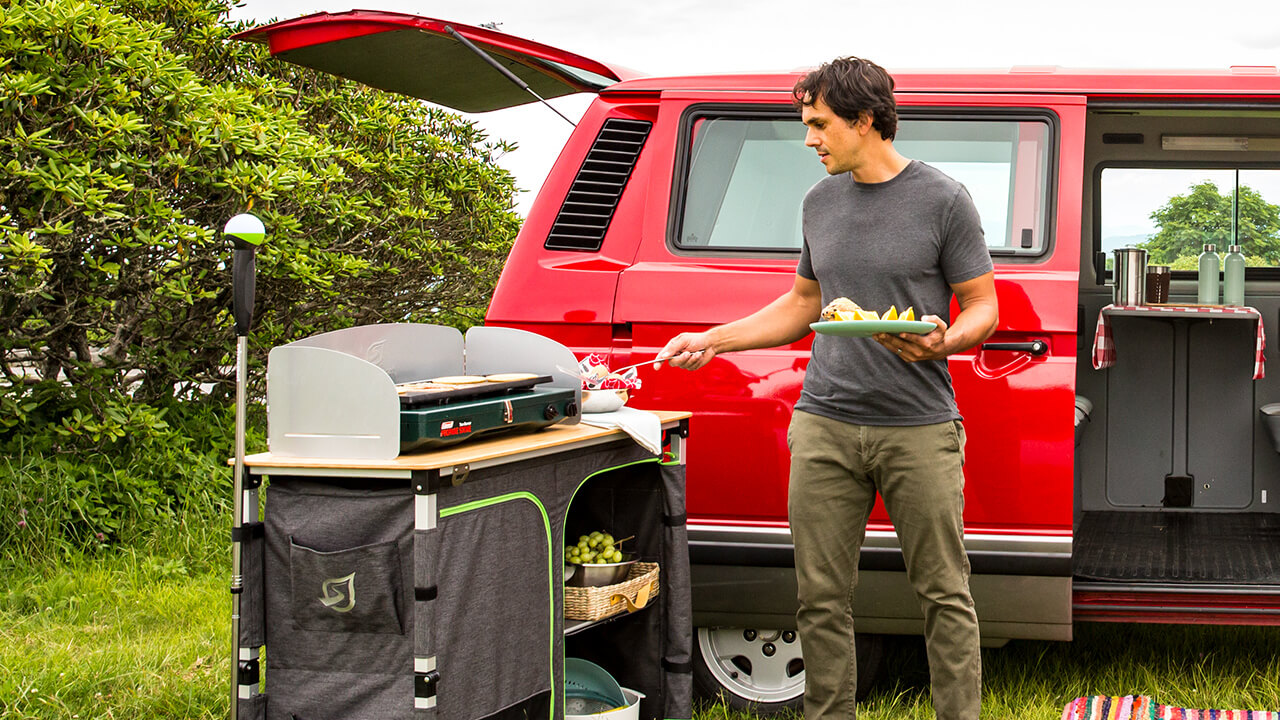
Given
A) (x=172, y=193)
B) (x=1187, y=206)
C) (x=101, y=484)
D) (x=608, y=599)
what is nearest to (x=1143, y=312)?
(x=1187, y=206)

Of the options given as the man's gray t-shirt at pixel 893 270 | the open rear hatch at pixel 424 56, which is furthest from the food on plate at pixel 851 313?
the open rear hatch at pixel 424 56

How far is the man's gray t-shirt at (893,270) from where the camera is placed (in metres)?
3.03

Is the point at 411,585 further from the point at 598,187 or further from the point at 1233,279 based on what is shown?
the point at 1233,279

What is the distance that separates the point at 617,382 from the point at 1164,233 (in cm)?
299

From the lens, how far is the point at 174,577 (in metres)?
5.23

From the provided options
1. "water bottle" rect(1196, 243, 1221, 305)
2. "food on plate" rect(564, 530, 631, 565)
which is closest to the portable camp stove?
"food on plate" rect(564, 530, 631, 565)

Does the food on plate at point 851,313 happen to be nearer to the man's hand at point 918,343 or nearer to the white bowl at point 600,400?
the man's hand at point 918,343

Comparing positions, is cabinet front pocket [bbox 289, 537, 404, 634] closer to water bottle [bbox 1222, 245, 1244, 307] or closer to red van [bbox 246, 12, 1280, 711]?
red van [bbox 246, 12, 1280, 711]

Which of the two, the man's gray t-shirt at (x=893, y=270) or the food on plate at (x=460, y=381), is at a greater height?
the man's gray t-shirt at (x=893, y=270)

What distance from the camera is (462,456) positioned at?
270 centimetres

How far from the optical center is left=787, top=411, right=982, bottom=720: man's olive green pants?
10.1 feet

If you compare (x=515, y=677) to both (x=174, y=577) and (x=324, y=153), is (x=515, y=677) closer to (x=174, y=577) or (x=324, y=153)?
(x=174, y=577)

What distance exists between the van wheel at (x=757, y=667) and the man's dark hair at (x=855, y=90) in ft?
5.66

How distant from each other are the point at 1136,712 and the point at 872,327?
195cm
